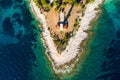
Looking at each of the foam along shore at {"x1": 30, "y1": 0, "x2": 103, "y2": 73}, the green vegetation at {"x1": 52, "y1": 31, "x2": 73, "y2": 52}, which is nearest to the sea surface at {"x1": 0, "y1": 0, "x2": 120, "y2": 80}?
the foam along shore at {"x1": 30, "y1": 0, "x2": 103, "y2": 73}

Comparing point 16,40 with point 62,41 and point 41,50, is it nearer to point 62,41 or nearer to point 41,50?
point 41,50

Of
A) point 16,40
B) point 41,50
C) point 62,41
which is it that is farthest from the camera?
point 16,40

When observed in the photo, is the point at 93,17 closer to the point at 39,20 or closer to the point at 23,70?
the point at 39,20

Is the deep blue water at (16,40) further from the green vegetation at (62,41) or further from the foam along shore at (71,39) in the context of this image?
the green vegetation at (62,41)

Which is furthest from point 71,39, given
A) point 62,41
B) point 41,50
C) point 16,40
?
point 16,40

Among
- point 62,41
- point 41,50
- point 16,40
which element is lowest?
point 41,50

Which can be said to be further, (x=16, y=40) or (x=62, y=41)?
(x=16, y=40)

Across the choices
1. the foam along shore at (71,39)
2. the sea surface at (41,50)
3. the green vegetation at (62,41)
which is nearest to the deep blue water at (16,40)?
the sea surface at (41,50)
